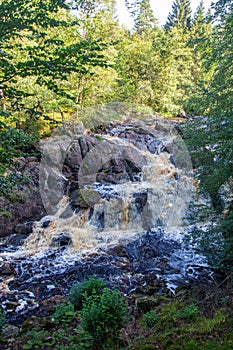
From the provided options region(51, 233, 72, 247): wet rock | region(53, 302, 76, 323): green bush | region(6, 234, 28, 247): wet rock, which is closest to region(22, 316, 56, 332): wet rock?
region(53, 302, 76, 323): green bush

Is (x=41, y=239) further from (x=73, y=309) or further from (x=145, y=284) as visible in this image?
(x=73, y=309)

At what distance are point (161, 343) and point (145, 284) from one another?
344 cm

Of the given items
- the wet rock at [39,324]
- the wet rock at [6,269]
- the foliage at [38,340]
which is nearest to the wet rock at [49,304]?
the wet rock at [39,324]

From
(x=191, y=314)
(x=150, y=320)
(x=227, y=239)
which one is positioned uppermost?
(x=227, y=239)

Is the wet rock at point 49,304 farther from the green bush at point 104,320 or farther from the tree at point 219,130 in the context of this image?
the tree at point 219,130

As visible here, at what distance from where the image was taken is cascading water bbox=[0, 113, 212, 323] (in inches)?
281

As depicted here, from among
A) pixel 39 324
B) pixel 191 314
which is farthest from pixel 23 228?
pixel 191 314

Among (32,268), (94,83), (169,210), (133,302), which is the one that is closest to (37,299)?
(32,268)

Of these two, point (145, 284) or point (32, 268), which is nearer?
point (145, 284)

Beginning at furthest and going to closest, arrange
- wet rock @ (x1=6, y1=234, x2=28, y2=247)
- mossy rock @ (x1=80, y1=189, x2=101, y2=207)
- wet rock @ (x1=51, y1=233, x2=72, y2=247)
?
mossy rock @ (x1=80, y1=189, x2=101, y2=207), wet rock @ (x1=6, y1=234, x2=28, y2=247), wet rock @ (x1=51, y1=233, x2=72, y2=247)

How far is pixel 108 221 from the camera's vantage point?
1020 cm

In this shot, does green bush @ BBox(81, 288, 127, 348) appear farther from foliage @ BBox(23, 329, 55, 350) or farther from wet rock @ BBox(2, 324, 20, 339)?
wet rock @ BBox(2, 324, 20, 339)

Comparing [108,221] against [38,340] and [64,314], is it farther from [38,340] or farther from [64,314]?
[38,340]

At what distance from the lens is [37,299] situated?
6484 mm
